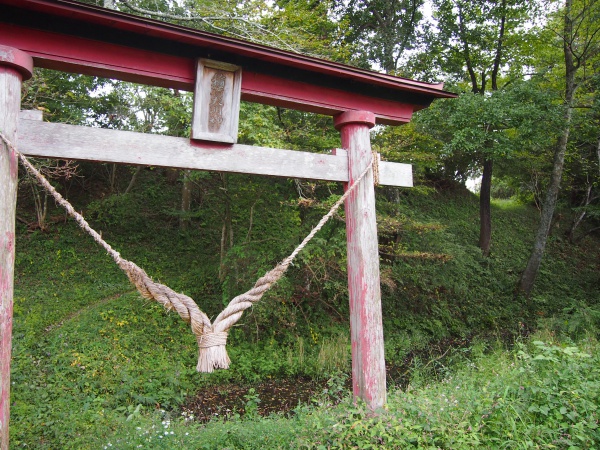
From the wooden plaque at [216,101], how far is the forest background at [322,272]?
2.20 meters

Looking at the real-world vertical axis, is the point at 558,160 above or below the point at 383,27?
below

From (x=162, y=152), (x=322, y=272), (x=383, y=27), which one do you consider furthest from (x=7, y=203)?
(x=383, y=27)

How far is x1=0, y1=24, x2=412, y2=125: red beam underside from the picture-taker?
268cm

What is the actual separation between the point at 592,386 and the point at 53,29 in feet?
14.2

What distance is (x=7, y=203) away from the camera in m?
2.52

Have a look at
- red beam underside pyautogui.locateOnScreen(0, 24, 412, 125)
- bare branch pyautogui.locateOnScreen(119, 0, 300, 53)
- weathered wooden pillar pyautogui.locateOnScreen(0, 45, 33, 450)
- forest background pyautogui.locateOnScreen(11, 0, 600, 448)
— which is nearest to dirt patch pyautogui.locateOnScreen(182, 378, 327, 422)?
forest background pyautogui.locateOnScreen(11, 0, 600, 448)

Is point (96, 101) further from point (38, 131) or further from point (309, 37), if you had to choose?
point (38, 131)

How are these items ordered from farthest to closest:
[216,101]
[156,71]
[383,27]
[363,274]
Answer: [383,27]
[363,274]
[216,101]
[156,71]

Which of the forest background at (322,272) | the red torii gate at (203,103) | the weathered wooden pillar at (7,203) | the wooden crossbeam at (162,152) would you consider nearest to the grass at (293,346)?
the forest background at (322,272)

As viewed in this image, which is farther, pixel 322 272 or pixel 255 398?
pixel 322 272

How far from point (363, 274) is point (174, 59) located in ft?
7.17

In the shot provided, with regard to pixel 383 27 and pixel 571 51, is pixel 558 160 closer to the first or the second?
pixel 571 51

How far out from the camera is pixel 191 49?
3.02 m

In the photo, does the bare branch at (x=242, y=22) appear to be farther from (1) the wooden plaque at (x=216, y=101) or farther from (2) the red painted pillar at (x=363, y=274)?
(1) the wooden plaque at (x=216, y=101)
